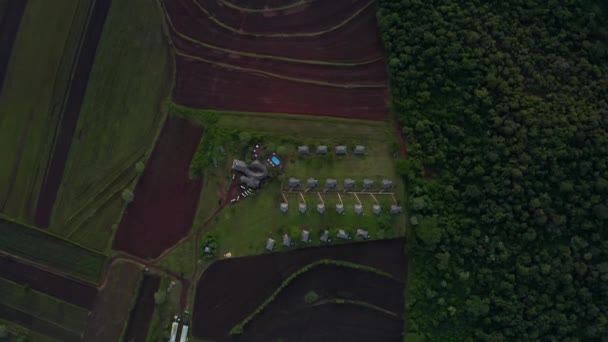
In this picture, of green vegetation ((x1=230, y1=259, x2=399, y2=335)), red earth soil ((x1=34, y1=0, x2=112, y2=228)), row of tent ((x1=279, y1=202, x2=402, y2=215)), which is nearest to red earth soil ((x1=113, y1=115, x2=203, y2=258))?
red earth soil ((x1=34, y1=0, x2=112, y2=228))

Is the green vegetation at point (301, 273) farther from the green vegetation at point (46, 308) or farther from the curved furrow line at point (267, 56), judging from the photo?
the curved furrow line at point (267, 56)

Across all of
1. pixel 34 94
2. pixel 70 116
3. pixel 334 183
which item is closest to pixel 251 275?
pixel 334 183

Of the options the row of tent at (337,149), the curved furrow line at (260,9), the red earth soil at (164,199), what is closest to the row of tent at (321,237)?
the row of tent at (337,149)

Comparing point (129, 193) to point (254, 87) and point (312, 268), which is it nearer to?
point (254, 87)

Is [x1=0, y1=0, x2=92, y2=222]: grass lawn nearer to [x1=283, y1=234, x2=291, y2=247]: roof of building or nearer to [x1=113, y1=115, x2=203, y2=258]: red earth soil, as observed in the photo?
[x1=113, y1=115, x2=203, y2=258]: red earth soil

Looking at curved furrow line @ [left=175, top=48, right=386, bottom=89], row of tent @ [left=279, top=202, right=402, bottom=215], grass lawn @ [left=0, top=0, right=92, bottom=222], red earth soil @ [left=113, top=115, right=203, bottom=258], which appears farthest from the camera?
curved furrow line @ [left=175, top=48, right=386, bottom=89]

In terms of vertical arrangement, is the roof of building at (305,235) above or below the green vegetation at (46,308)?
above

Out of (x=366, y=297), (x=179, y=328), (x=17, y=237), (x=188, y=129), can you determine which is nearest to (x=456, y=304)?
(x=366, y=297)
